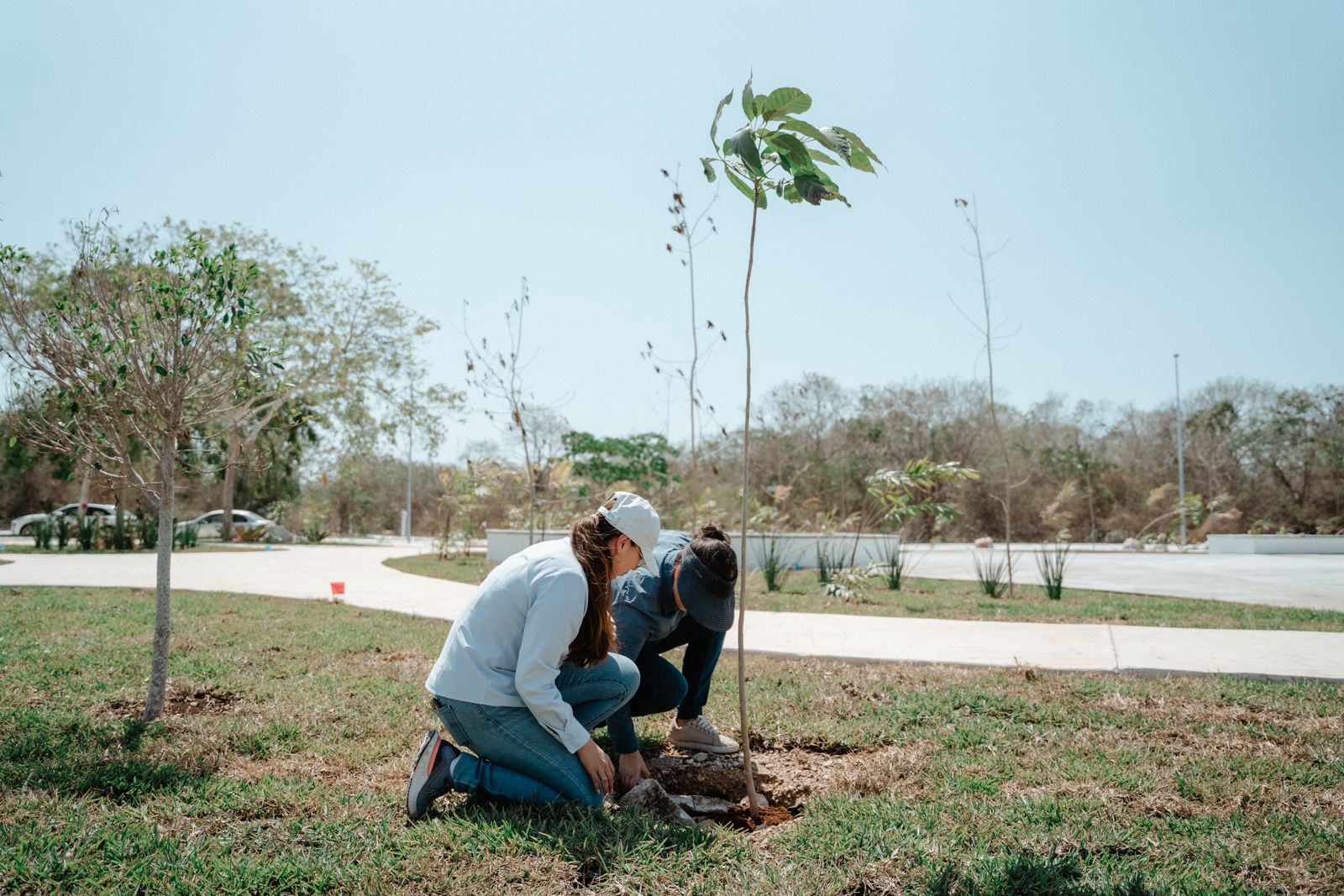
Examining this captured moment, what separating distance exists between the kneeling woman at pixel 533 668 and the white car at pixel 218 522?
26943mm

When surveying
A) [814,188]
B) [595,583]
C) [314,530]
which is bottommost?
[314,530]

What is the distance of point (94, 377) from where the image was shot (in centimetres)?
411

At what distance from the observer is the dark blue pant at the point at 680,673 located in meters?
3.65

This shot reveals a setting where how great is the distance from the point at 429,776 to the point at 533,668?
0.60 metres

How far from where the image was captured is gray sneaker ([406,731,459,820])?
113 inches

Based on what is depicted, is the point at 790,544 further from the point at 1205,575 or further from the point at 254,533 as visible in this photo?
the point at 254,533

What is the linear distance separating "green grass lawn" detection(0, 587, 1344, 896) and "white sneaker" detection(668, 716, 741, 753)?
227 millimetres

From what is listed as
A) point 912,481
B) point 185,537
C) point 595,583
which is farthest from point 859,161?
point 185,537

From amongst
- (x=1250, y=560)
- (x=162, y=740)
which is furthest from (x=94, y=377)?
(x=1250, y=560)

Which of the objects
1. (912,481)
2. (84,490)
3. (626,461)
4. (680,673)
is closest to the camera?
(680,673)

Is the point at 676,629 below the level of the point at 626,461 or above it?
below

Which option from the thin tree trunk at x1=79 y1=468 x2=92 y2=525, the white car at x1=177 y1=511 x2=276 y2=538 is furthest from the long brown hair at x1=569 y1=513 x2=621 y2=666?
the white car at x1=177 y1=511 x2=276 y2=538

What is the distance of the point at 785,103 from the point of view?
2.60 metres

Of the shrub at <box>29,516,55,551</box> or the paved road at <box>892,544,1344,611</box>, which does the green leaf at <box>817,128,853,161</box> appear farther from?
the shrub at <box>29,516,55,551</box>
